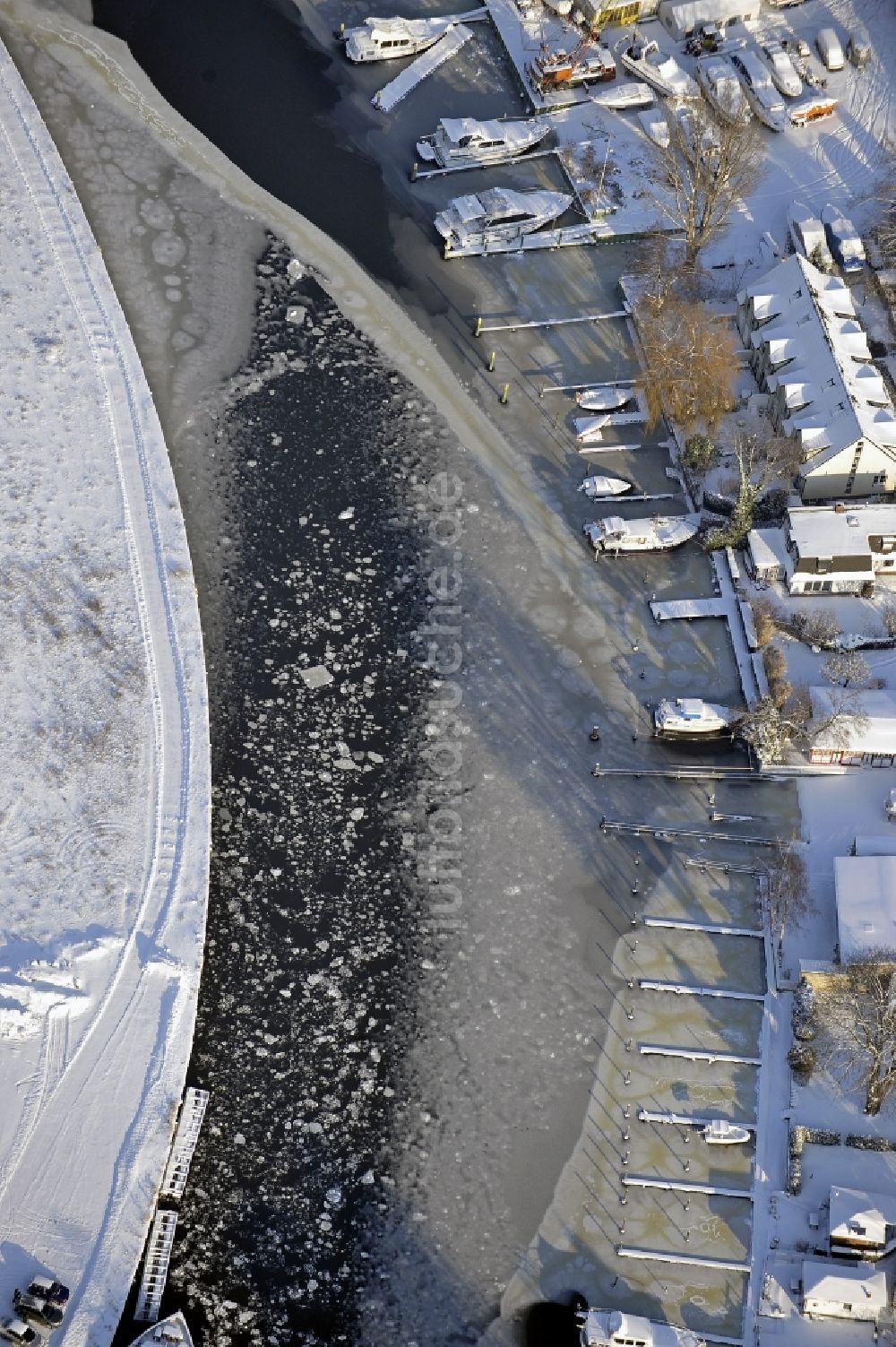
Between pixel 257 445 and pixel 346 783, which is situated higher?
pixel 257 445

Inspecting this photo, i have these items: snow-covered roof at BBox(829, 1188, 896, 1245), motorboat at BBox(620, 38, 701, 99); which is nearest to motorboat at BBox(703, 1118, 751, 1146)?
snow-covered roof at BBox(829, 1188, 896, 1245)

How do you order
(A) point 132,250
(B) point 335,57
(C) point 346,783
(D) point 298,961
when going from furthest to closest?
(B) point 335,57, (A) point 132,250, (C) point 346,783, (D) point 298,961

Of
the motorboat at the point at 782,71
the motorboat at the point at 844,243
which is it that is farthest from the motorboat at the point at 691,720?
the motorboat at the point at 782,71

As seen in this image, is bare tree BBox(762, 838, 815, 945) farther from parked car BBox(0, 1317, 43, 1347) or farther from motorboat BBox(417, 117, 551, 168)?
motorboat BBox(417, 117, 551, 168)

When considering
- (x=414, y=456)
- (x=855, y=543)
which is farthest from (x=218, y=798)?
(x=855, y=543)

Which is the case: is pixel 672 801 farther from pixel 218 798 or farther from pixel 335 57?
pixel 335 57

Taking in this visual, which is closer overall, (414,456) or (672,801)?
(672,801)

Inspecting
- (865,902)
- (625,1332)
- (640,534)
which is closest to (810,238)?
(640,534)
